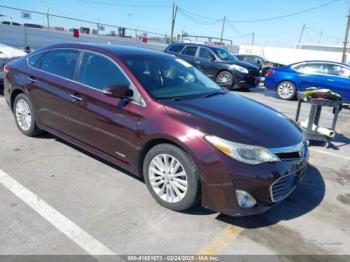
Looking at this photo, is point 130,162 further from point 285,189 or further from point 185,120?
point 285,189

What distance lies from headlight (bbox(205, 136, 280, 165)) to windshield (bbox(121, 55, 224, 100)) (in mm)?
946

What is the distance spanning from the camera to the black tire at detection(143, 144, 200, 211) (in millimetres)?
3121

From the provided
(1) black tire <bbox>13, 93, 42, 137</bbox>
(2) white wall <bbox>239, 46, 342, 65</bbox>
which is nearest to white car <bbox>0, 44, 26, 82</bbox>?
(1) black tire <bbox>13, 93, 42, 137</bbox>

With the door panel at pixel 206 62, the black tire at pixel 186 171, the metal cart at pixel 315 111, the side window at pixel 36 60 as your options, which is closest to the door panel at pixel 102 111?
the black tire at pixel 186 171

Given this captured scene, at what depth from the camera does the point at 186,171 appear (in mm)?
3158

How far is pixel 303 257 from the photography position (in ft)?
9.37

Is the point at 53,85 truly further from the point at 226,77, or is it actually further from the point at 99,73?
the point at 226,77

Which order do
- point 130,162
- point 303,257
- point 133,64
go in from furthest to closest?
point 133,64 < point 130,162 < point 303,257

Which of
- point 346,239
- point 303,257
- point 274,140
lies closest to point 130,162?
point 274,140

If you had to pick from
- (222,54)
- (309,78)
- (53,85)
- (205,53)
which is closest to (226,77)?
(222,54)

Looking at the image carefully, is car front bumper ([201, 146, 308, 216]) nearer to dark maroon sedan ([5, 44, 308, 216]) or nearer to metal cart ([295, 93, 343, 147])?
dark maroon sedan ([5, 44, 308, 216])

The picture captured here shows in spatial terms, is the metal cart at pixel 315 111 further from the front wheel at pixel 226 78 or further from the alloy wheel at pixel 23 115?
the front wheel at pixel 226 78

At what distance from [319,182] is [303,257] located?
186 centimetres

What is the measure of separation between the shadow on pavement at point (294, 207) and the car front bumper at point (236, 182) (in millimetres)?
306
